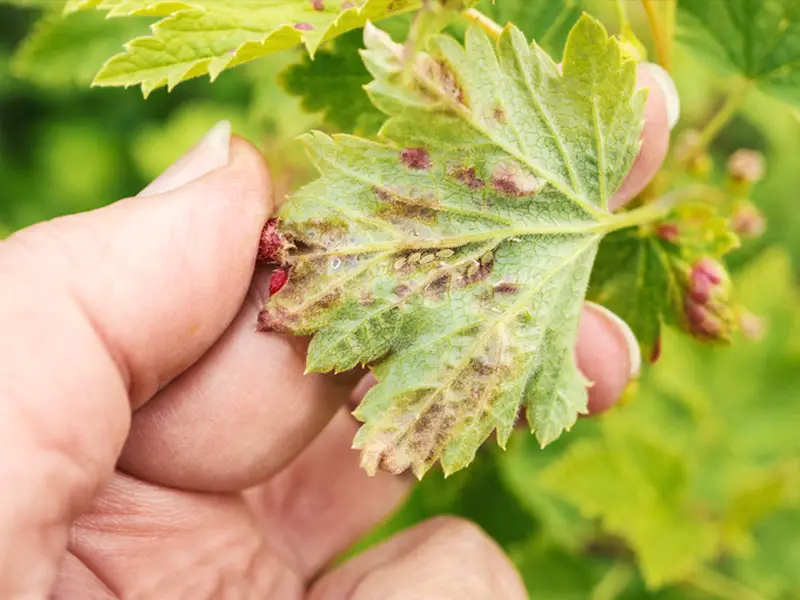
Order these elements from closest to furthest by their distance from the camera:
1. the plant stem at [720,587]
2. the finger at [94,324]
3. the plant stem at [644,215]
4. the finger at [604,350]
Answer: the finger at [94,324] < the plant stem at [644,215] < the finger at [604,350] < the plant stem at [720,587]

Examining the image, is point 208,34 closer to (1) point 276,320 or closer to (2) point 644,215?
(1) point 276,320

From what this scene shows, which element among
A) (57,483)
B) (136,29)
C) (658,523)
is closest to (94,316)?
(57,483)

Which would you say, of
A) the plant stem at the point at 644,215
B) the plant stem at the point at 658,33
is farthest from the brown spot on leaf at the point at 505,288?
the plant stem at the point at 658,33

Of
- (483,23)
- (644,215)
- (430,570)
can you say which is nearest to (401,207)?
(483,23)

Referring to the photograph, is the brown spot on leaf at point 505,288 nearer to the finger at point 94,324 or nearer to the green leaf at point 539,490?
the finger at point 94,324

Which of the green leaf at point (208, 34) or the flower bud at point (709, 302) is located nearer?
the green leaf at point (208, 34)


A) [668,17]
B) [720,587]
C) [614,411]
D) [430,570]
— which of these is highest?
[668,17]
